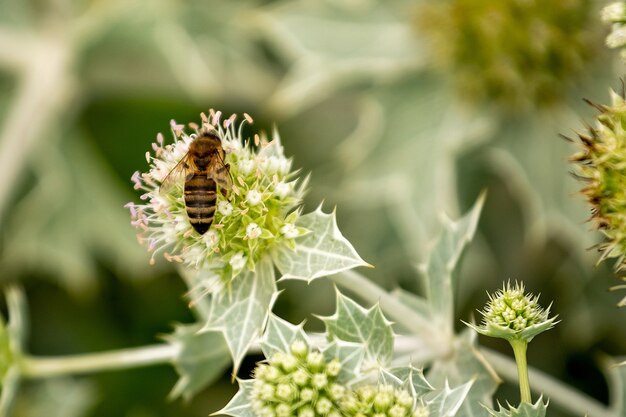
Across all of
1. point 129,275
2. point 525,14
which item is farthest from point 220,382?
point 525,14

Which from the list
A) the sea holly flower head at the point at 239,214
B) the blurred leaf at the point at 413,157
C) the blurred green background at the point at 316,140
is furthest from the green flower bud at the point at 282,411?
the blurred leaf at the point at 413,157

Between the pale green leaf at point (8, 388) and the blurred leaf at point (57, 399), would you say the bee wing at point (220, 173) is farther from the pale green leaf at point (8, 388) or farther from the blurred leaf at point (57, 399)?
the blurred leaf at point (57, 399)

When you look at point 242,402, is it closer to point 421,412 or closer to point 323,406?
point 323,406

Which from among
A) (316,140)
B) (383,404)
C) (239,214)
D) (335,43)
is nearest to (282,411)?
(383,404)

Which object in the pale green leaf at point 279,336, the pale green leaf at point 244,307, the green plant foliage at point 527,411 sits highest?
the pale green leaf at point 244,307

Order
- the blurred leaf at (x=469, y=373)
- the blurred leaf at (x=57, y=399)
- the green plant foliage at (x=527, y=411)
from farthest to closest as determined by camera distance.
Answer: the blurred leaf at (x=57, y=399), the blurred leaf at (x=469, y=373), the green plant foliage at (x=527, y=411)
